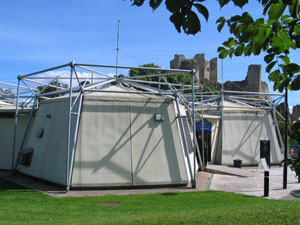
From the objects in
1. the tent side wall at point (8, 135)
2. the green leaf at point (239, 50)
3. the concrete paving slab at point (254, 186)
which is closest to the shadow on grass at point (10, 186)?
the tent side wall at point (8, 135)

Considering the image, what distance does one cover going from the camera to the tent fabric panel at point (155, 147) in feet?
44.7

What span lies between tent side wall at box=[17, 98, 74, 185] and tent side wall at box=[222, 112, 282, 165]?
12736 millimetres

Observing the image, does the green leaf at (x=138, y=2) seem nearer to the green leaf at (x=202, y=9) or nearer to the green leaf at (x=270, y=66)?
the green leaf at (x=202, y=9)

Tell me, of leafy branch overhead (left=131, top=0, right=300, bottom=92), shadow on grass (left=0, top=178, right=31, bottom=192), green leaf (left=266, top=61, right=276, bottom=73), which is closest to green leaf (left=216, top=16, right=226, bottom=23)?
leafy branch overhead (left=131, top=0, right=300, bottom=92)

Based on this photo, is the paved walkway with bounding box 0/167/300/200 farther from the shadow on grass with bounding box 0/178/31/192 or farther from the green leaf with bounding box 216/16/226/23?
the green leaf with bounding box 216/16/226/23

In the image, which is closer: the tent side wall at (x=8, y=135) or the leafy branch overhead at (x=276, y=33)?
the leafy branch overhead at (x=276, y=33)

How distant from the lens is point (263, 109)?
25.3 metres

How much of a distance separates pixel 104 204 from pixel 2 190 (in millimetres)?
4716

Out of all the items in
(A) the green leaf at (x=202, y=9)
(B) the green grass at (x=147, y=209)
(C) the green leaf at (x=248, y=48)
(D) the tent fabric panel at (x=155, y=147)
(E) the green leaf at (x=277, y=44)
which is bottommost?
(B) the green grass at (x=147, y=209)

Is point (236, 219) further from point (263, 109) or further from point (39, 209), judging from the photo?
point (263, 109)

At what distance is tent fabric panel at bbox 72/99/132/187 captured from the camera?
42.9 feet

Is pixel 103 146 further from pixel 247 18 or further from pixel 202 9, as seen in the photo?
pixel 202 9

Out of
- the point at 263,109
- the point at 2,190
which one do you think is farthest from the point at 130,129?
the point at 263,109

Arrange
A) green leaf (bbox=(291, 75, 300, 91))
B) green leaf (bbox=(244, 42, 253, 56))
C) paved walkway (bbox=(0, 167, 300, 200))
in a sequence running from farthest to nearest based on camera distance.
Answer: paved walkway (bbox=(0, 167, 300, 200)) < green leaf (bbox=(244, 42, 253, 56)) < green leaf (bbox=(291, 75, 300, 91))
